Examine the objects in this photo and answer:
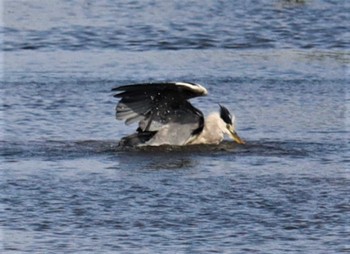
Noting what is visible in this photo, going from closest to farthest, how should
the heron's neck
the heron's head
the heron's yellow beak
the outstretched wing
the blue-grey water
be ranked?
the blue-grey water → the outstretched wing → the heron's yellow beak → the heron's head → the heron's neck

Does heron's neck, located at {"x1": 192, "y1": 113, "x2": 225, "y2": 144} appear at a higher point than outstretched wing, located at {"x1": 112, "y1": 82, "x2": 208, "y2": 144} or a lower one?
lower

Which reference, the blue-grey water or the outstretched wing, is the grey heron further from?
the blue-grey water

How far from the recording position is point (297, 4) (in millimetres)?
15844

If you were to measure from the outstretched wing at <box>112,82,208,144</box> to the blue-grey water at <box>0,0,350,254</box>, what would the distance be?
8.0 inches

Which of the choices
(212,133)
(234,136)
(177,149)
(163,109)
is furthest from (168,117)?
(234,136)

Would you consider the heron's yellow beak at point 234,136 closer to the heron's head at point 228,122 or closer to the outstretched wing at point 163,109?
the heron's head at point 228,122

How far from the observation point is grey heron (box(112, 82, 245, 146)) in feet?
32.6

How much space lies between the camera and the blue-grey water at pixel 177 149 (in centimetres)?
757

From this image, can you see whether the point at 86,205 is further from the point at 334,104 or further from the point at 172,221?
the point at 334,104

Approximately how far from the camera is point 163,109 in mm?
10203

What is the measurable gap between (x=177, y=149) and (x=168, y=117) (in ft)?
0.89

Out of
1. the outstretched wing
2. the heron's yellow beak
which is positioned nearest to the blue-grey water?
the heron's yellow beak

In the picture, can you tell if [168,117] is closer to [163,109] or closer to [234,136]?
[163,109]

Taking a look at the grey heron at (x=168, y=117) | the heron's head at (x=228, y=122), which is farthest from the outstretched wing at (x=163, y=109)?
the heron's head at (x=228, y=122)
